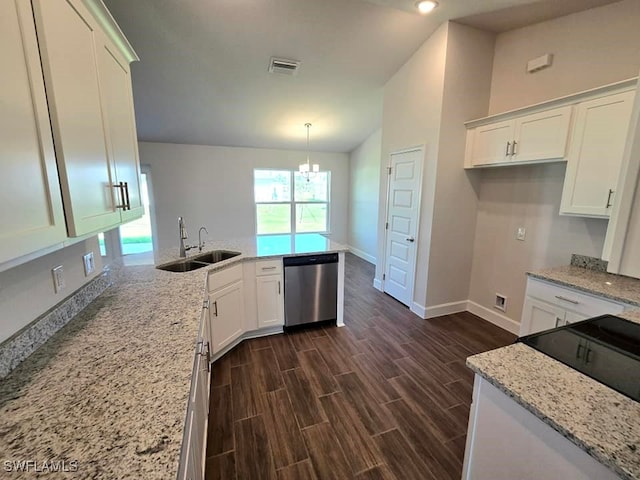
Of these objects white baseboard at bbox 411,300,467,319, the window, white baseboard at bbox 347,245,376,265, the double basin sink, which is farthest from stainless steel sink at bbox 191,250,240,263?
white baseboard at bbox 347,245,376,265

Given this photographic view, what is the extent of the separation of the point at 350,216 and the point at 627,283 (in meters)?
5.32

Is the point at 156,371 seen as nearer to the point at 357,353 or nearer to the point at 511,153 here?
the point at 357,353

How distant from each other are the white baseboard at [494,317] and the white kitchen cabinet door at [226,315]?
286 centimetres

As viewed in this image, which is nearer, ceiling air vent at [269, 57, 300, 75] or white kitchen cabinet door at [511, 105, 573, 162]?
white kitchen cabinet door at [511, 105, 573, 162]

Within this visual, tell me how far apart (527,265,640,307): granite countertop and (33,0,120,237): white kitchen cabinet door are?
2885mm

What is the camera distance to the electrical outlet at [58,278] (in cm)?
128

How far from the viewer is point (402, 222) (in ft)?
12.2

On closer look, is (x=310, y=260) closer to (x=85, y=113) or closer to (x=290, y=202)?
(x=85, y=113)

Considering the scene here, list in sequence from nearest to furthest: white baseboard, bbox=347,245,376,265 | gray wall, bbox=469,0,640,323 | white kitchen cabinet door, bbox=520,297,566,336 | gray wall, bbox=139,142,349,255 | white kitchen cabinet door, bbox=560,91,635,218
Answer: white kitchen cabinet door, bbox=560,91,635,218 < white kitchen cabinet door, bbox=520,297,566,336 < gray wall, bbox=469,0,640,323 < gray wall, bbox=139,142,349,255 < white baseboard, bbox=347,245,376,265

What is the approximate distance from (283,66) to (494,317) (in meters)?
3.92

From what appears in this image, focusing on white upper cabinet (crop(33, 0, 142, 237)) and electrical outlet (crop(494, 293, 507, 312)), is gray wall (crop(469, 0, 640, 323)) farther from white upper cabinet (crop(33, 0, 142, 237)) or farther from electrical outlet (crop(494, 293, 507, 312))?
white upper cabinet (crop(33, 0, 142, 237))

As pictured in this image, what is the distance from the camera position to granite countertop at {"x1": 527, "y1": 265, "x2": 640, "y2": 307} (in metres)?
1.75

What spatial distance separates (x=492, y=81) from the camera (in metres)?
3.10

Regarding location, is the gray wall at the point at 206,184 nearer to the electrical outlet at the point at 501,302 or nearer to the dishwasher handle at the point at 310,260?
the dishwasher handle at the point at 310,260
